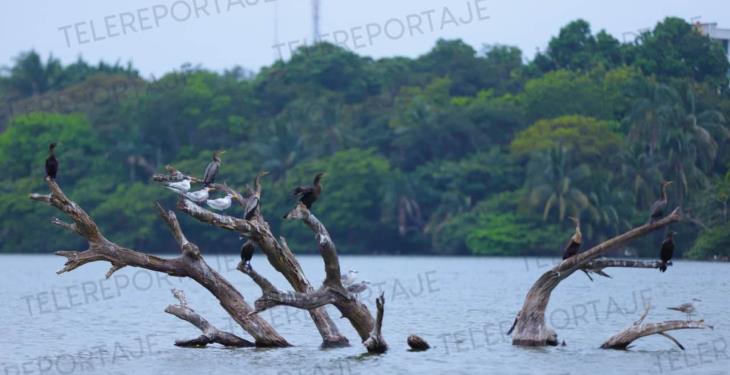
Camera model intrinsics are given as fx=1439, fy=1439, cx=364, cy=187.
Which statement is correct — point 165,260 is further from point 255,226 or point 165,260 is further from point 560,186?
point 560,186

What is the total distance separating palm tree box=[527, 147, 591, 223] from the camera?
235 feet

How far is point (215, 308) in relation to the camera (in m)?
37.7

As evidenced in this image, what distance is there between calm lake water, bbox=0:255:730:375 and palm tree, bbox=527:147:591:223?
47.4ft

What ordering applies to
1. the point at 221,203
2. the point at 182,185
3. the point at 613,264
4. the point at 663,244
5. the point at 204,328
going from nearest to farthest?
the point at 182,185 < the point at 221,203 < the point at 613,264 < the point at 663,244 < the point at 204,328

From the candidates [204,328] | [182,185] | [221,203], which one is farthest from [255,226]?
[204,328]

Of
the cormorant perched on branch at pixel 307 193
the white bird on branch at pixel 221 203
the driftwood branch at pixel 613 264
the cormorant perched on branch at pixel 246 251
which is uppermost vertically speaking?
the white bird on branch at pixel 221 203

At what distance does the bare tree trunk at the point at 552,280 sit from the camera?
2212 centimetres

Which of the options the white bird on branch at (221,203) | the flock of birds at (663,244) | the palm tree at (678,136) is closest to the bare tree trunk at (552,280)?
the flock of birds at (663,244)

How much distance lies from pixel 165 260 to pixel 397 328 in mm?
8835

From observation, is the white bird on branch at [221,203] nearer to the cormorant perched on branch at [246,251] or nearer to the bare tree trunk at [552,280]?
the cormorant perched on branch at [246,251]

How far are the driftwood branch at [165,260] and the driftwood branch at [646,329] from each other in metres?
5.72

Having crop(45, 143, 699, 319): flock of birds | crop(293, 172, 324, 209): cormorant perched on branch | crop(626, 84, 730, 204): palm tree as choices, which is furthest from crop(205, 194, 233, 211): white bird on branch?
crop(626, 84, 730, 204): palm tree

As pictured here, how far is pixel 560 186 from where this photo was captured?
2852 inches

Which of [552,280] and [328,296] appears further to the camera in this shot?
[552,280]
